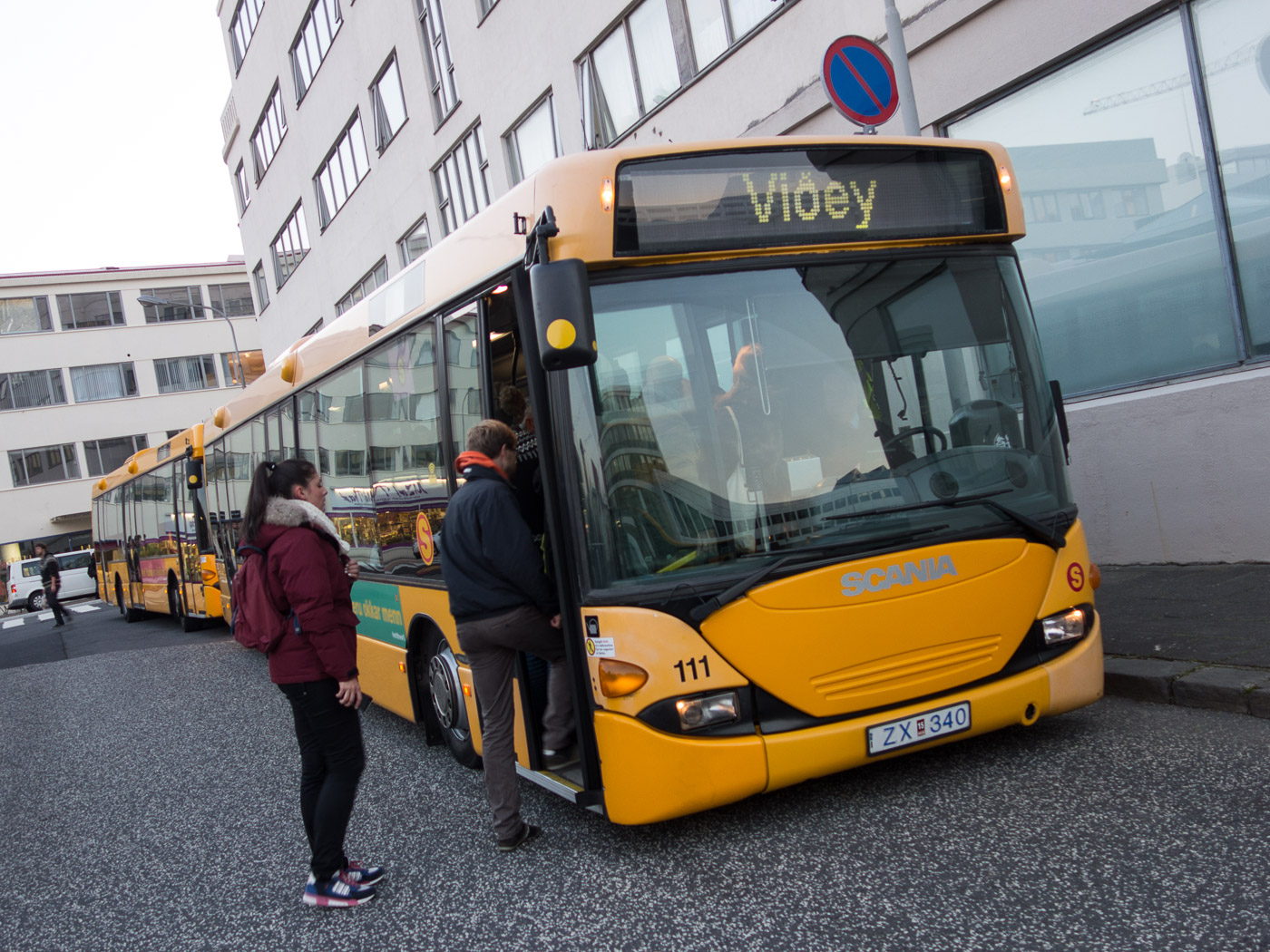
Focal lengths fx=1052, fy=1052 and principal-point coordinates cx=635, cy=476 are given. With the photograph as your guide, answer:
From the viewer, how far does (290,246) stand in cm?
3047

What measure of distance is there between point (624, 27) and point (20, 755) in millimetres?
10943

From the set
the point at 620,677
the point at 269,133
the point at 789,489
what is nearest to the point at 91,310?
the point at 269,133

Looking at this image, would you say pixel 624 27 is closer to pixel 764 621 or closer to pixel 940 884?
pixel 764 621

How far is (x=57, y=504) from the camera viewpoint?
48.7 m

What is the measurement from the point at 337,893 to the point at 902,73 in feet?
21.3

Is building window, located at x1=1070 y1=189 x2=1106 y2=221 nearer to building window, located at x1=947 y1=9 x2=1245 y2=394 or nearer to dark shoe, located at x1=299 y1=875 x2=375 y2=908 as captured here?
building window, located at x1=947 y1=9 x2=1245 y2=394

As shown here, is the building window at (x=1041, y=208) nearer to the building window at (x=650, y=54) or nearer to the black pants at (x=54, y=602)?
the building window at (x=650, y=54)

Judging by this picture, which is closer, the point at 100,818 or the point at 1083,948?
the point at 1083,948

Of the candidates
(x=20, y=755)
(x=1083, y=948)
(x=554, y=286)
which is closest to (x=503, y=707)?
(x=554, y=286)

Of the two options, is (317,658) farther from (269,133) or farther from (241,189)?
(241,189)

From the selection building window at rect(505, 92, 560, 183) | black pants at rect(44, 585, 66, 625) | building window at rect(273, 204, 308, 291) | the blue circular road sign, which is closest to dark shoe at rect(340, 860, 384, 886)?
the blue circular road sign

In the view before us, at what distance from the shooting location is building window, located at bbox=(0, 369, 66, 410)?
49062mm

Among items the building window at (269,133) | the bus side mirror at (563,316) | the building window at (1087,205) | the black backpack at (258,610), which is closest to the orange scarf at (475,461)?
the bus side mirror at (563,316)

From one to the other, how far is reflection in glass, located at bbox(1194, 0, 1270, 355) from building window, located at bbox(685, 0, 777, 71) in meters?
5.06
